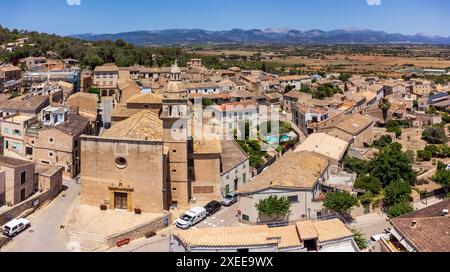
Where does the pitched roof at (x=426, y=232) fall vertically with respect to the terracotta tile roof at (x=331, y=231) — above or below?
above

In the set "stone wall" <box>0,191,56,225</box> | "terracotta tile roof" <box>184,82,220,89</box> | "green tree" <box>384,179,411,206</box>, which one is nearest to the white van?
"stone wall" <box>0,191,56,225</box>

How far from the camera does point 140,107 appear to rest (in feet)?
104

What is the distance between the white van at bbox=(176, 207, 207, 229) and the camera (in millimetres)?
20469

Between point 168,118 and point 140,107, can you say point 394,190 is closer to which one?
point 168,118

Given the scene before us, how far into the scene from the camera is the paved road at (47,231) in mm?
18297

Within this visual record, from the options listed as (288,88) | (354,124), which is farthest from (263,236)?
(288,88)

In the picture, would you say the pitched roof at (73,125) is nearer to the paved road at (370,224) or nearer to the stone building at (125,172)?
the stone building at (125,172)

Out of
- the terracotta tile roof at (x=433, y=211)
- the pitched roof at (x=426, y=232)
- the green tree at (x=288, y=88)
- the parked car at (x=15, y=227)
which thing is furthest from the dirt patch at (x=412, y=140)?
the parked car at (x=15, y=227)

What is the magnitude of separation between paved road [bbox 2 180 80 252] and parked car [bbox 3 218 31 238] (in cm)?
23

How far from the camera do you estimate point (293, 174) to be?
74.1 feet

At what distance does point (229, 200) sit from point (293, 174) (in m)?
3.70

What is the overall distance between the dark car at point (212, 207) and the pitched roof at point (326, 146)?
9.38 meters
